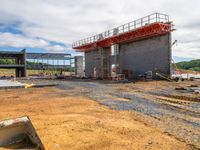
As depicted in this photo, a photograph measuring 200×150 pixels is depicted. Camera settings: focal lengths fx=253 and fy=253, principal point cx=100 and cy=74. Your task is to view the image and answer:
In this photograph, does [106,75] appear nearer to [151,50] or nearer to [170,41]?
[151,50]

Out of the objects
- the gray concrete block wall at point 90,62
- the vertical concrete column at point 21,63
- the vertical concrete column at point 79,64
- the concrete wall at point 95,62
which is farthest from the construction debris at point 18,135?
the vertical concrete column at point 21,63

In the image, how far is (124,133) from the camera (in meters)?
7.35

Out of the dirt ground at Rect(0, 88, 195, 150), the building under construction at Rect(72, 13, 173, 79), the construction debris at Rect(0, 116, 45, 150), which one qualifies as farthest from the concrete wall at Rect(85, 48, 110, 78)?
the construction debris at Rect(0, 116, 45, 150)

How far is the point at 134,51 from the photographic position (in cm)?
3469

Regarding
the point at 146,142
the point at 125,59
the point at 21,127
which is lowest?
the point at 146,142

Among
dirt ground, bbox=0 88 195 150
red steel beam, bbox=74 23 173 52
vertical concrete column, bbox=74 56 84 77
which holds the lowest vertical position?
dirt ground, bbox=0 88 195 150

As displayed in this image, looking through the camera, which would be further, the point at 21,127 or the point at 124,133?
the point at 124,133

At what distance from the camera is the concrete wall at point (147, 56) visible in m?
29.2

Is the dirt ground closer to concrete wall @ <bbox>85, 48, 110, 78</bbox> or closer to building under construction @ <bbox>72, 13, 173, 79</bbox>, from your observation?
building under construction @ <bbox>72, 13, 173, 79</bbox>

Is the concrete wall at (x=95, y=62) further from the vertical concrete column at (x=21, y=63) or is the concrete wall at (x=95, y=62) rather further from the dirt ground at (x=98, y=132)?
the dirt ground at (x=98, y=132)

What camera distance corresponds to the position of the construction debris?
6.23 meters

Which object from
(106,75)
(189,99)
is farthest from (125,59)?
(189,99)

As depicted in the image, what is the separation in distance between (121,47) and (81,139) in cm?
3176

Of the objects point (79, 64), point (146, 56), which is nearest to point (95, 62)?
point (79, 64)
